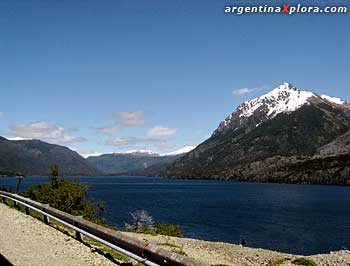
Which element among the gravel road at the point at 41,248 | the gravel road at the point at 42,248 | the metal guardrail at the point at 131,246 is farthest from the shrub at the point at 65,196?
the metal guardrail at the point at 131,246

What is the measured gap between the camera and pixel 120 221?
289 ft

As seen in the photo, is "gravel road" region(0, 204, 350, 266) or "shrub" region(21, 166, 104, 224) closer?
"gravel road" region(0, 204, 350, 266)

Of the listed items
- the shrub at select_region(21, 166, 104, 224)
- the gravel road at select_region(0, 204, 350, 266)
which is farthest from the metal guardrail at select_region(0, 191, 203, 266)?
the shrub at select_region(21, 166, 104, 224)

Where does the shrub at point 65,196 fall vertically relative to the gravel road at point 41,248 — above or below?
above

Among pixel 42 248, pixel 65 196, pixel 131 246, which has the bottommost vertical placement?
pixel 42 248

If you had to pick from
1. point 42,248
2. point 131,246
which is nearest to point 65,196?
point 42,248

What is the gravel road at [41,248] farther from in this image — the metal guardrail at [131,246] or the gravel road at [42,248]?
the metal guardrail at [131,246]

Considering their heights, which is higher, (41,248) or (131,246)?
(131,246)

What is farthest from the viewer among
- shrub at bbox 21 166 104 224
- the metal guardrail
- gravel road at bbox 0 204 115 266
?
shrub at bbox 21 166 104 224

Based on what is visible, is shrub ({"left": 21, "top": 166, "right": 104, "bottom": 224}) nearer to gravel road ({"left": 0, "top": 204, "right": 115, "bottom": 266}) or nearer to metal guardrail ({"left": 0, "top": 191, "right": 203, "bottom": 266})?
gravel road ({"left": 0, "top": 204, "right": 115, "bottom": 266})

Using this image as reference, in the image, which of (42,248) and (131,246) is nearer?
(131,246)

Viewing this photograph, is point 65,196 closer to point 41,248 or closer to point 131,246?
point 41,248

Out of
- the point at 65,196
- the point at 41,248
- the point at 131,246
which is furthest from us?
the point at 65,196

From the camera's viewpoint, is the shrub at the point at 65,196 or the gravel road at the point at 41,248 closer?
the gravel road at the point at 41,248
